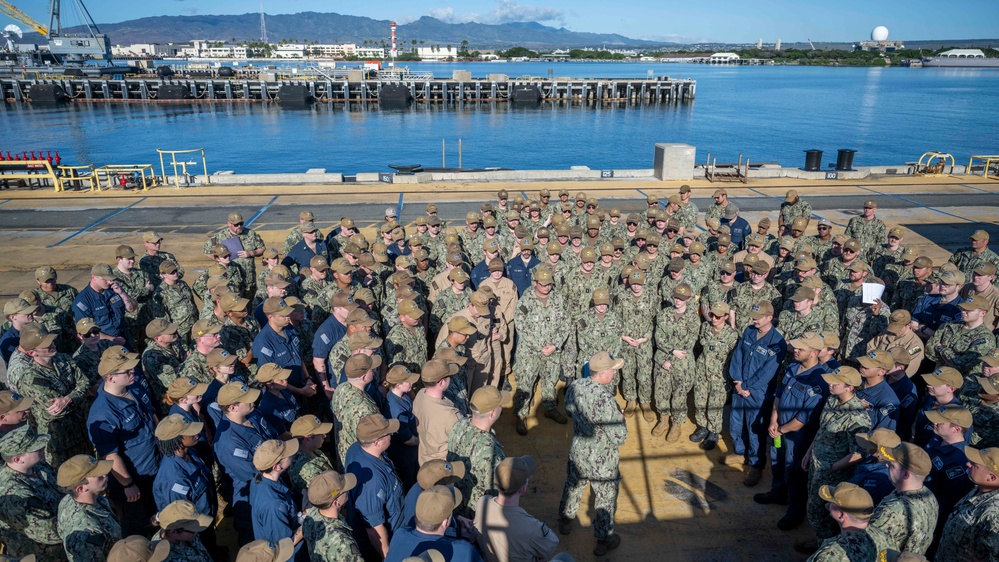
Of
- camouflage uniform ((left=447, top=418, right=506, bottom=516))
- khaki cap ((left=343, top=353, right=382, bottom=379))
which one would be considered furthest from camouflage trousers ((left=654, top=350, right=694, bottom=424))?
khaki cap ((left=343, top=353, right=382, bottom=379))

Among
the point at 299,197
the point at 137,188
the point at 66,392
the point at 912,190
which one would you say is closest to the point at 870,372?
the point at 66,392

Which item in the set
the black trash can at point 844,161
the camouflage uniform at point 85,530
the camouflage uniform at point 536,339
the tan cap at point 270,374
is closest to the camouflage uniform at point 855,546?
the camouflage uniform at point 536,339

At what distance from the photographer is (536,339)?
6.43 metres

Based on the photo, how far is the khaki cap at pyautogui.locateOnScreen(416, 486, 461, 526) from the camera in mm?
3188

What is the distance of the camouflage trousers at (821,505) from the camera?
14.8 feet

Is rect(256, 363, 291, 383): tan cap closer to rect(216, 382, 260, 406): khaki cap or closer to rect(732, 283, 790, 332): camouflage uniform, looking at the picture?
rect(216, 382, 260, 406): khaki cap

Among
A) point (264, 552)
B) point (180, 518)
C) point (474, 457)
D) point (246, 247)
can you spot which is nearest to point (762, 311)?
point (474, 457)

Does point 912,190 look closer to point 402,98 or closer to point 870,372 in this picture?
point 870,372

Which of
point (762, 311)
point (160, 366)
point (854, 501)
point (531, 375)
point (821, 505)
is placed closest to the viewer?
point (854, 501)

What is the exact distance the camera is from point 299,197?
18.8m

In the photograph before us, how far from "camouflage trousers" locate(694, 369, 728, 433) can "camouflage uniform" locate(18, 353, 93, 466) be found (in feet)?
19.8

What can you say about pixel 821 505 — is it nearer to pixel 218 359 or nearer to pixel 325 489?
pixel 325 489

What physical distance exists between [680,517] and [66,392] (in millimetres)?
5576

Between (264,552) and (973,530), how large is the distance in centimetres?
411
